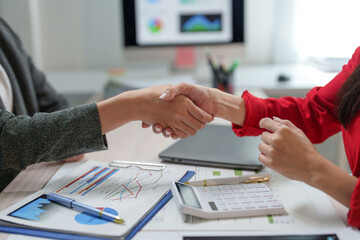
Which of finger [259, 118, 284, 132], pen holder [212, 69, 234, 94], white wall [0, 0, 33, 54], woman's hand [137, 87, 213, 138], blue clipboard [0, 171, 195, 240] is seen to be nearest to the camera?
blue clipboard [0, 171, 195, 240]

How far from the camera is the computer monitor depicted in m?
1.84

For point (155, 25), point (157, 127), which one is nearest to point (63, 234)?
point (157, 127)

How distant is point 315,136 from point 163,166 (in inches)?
16.4

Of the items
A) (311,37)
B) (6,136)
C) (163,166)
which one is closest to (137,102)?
(163,166)

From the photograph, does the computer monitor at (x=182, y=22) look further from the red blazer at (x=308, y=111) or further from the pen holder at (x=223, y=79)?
the red blazer at (x=308, y=111)

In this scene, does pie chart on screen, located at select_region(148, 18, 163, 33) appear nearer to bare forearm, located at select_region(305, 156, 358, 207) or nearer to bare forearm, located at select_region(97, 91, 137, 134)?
bare forearm, located at select_region(97, 91, 137, 134)

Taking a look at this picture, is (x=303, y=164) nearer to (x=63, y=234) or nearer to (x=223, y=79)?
(x=63, y=234)

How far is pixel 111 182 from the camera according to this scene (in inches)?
31.9

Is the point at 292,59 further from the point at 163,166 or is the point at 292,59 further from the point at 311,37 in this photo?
the point at 163,166

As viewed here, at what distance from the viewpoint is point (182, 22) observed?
6.12ft

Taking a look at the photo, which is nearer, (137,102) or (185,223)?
(185,223)

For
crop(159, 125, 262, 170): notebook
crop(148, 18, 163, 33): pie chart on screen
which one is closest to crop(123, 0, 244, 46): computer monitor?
crop(148, 18, 163, 33): pie chart on screen

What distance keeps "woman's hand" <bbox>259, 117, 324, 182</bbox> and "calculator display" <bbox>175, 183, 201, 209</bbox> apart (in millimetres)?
147

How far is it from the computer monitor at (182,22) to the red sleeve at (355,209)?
1.34 metres
